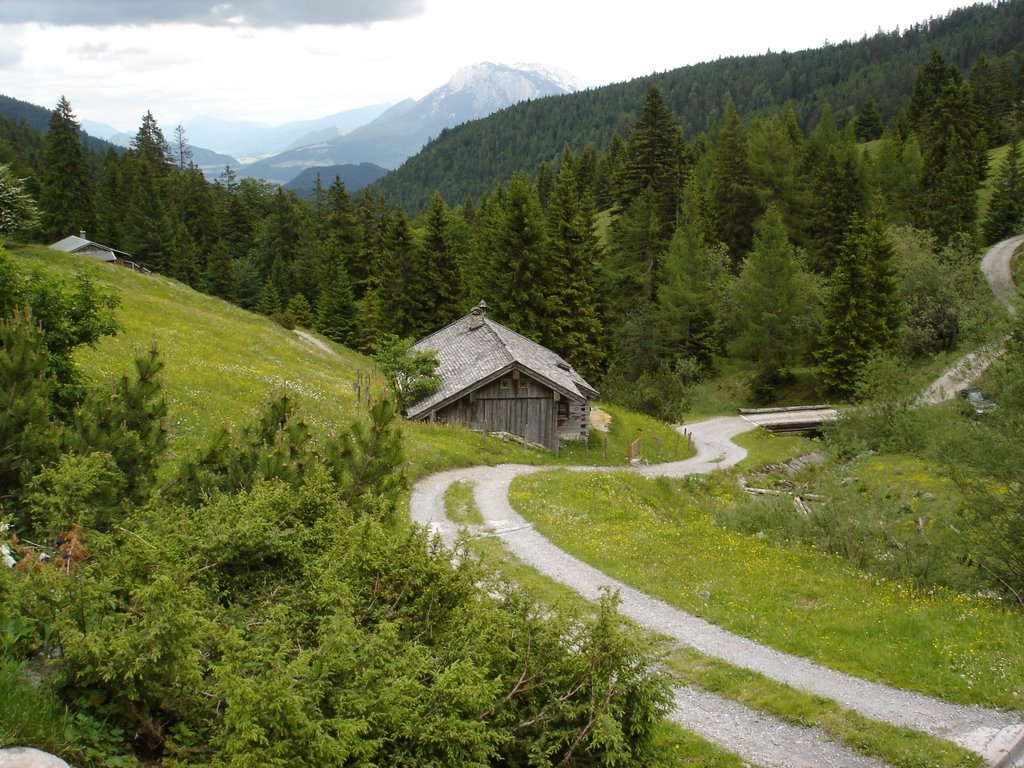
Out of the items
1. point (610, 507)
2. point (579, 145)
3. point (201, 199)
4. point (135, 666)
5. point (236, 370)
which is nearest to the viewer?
point (135, 666)

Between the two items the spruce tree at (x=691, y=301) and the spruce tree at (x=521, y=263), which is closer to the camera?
the spruce tree at (x=521, y=263)

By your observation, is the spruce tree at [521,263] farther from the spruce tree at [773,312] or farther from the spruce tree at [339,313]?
the spruce tree at [339,313]

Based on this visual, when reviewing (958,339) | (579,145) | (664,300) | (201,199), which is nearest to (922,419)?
(958,339)

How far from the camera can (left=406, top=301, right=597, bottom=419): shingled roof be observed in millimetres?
31953

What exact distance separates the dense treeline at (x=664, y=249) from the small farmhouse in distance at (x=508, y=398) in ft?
38.9

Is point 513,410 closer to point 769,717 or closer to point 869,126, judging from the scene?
point 769,717

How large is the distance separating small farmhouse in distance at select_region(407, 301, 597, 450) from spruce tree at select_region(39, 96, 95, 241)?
49228mm

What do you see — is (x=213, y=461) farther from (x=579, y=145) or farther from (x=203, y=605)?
(x=579, y=145)

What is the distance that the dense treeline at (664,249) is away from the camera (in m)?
51.8

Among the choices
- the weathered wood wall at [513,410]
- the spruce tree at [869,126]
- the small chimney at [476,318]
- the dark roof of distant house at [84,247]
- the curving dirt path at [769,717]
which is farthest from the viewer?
the spruce tree at [869,126]

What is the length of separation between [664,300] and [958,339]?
2157 centimetres

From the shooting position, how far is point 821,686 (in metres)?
10.7

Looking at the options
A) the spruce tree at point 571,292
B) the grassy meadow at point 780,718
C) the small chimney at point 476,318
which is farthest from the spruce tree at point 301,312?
the grassy meadow at point 780,718

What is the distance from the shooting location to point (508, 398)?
3269 centimetres
